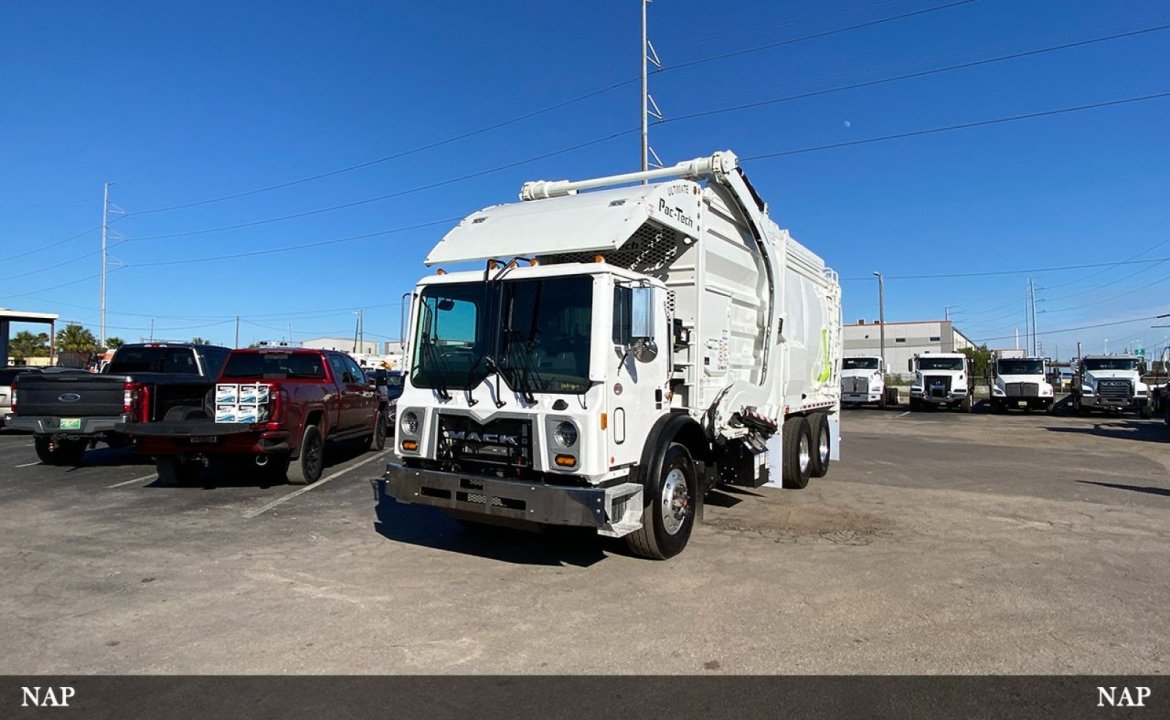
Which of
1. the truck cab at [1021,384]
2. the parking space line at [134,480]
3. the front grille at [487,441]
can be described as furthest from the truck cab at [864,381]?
the front grille at [487,441]

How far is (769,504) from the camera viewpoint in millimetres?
8867

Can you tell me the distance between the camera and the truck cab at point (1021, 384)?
2786 cm

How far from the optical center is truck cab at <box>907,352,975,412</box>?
29.4m

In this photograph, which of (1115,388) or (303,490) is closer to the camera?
(303,490)

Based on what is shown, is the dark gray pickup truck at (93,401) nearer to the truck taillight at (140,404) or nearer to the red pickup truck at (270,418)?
the truck taillight at (140,404)

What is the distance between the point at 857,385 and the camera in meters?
30.8

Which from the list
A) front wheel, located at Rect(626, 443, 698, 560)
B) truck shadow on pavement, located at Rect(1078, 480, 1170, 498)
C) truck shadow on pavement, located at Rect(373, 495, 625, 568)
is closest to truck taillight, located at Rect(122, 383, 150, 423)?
truck shadow on pavement, located at Rect(373, 495, 625, 568)

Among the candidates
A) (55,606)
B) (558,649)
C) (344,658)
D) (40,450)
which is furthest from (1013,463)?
(40,450)

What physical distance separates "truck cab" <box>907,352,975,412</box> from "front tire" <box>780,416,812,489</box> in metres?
22.6

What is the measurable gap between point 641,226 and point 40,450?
37.8 feet

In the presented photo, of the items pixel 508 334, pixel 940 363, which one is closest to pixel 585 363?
pixel 508 334

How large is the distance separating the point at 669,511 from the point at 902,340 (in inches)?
4038

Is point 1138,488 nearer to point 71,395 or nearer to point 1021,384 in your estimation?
point 71,395

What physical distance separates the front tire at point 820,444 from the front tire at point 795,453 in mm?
622
